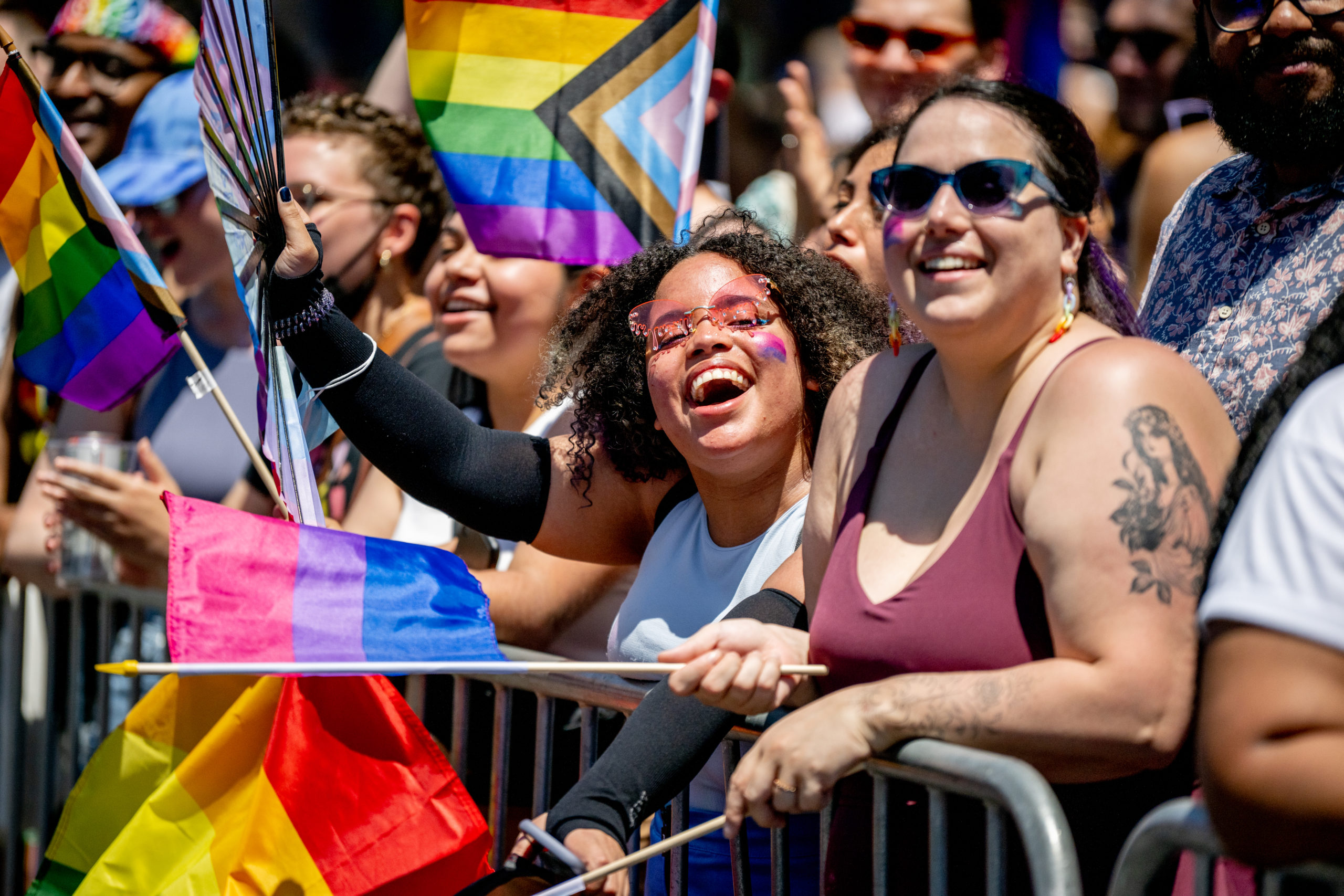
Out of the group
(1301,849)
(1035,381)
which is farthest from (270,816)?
(1301,849)

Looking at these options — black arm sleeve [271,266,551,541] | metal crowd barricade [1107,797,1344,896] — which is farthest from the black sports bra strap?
black arm sleeve [271,266,551,541]

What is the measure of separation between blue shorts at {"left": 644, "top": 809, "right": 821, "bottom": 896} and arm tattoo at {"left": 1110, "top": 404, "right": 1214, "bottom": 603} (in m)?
0.86

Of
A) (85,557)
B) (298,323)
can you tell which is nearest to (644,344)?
(298,323)

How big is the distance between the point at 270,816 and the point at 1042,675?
178cm

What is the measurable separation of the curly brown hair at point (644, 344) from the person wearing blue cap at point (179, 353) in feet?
5.93

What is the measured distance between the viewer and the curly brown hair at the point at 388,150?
184 inches

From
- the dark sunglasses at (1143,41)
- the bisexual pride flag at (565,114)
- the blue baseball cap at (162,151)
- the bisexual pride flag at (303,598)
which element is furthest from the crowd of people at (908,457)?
the dark sunglasses at (1143,41)

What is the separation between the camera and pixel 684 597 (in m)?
2.61

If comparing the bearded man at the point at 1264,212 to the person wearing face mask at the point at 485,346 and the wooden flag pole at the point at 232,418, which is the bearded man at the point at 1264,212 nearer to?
the person wearing face mask at the point at 485,346

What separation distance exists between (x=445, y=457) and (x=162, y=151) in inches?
102

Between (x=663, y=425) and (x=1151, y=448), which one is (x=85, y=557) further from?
(x=1151, y=448)

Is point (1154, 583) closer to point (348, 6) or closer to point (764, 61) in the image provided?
point (764, 61)

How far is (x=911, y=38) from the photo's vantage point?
4.68m

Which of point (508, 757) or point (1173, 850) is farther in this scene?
point (508, 757)
